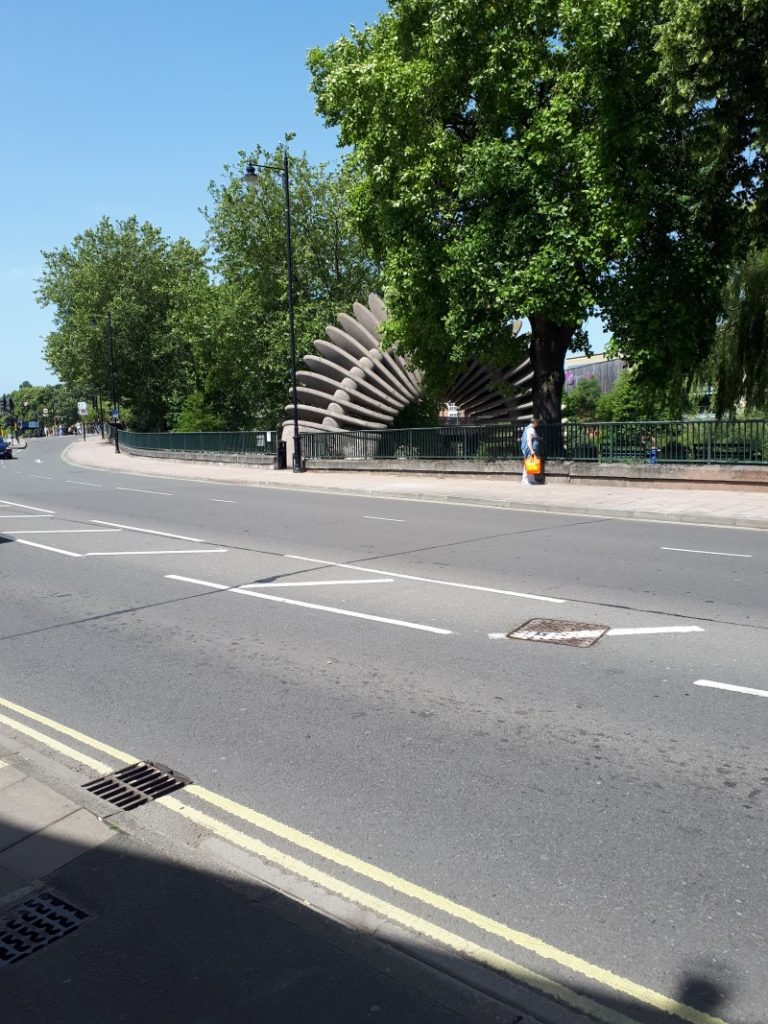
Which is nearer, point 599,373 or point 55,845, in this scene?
point 55,845

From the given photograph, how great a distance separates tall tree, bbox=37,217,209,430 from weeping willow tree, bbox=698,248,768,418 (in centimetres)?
4158

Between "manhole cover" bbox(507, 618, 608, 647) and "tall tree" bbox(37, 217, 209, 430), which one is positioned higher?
"tall tree" bbox(37, 217, 209, 430)

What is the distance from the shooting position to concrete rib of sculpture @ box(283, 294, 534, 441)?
3531 cm

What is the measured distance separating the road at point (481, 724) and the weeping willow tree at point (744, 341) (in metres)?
17.7

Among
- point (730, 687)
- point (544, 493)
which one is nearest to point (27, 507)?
point (544, 493)

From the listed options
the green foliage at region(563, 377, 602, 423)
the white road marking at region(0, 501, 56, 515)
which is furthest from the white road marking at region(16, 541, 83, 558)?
the green foliage at region(563, 377, 602, 423)

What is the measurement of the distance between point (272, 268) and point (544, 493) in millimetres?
32252

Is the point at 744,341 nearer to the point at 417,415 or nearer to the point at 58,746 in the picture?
the point at 417,415

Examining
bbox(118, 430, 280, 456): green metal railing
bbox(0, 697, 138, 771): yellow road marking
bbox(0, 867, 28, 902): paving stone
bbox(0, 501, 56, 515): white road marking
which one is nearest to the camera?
bbox(0, 867, 28, 902): paving stone

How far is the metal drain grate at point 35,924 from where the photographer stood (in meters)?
3.24

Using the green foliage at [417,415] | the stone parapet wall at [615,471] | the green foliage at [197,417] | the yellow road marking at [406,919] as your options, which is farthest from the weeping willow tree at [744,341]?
the green foliage at [197,417]

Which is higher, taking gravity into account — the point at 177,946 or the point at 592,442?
the point at 592,442

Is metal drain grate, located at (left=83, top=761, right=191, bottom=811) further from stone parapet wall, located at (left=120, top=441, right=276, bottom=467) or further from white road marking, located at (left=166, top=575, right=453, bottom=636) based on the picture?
stone parapet wall, located at (left=120, top=441, right=276, bottom=467)

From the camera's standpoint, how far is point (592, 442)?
2275cm
